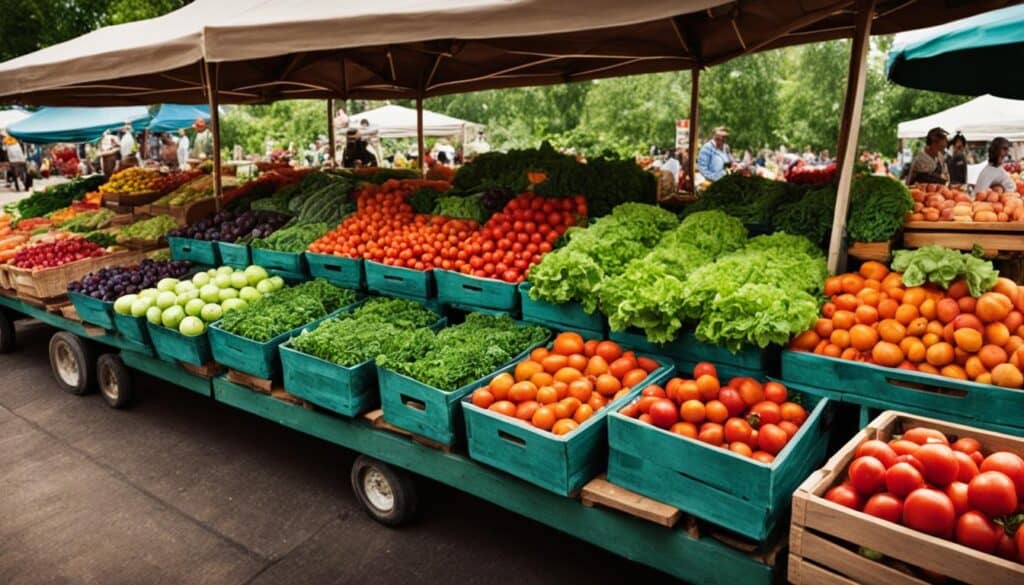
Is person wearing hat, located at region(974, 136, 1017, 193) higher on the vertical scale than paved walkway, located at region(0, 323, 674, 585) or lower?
higher

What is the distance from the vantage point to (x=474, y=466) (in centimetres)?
350

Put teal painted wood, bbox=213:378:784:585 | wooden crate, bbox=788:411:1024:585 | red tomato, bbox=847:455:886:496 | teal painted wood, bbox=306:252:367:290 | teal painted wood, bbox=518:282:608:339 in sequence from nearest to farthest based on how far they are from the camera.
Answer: wooden crate, bbox=788:411:1024:585 → red tomato, bbox=847:455:886:496 → teal painted wood, bbox=213:378:784:585 → teal painted wood, bbox=518:282:608:339 → teal painted wood, bbox=306:252:367:290

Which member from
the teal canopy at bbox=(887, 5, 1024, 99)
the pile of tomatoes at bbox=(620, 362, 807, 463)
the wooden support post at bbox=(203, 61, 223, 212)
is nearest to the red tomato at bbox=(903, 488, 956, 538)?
the pile of tomatoes at bbox=(620, 362, 807, 463)

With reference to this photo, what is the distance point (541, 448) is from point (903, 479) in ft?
4.74

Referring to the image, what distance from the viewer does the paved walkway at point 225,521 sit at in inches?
145

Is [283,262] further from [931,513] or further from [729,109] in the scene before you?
[729,109]

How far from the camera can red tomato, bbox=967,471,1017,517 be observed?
2.23 meters

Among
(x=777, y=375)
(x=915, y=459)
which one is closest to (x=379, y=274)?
(x=777, y=375)

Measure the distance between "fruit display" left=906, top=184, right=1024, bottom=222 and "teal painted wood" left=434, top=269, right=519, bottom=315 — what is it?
2415 millimetres

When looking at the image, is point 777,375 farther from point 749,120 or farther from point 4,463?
point 749,120

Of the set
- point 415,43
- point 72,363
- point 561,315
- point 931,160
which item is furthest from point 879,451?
point 931,160

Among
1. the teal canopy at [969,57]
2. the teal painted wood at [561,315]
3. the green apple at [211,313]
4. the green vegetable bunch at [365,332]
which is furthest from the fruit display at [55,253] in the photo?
the teal canopy at [969,57]

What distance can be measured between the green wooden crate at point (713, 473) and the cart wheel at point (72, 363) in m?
5.33

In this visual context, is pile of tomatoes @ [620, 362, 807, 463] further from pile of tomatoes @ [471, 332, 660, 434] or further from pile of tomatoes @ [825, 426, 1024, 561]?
pile of tomatoes @ [825, 426, 1024, 561]
